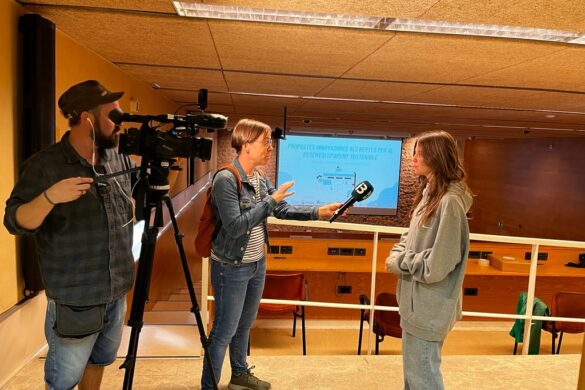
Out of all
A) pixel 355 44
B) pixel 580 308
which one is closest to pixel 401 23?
pixel 355 44

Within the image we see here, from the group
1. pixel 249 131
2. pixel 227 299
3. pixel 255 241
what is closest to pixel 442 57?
pixel 249 131

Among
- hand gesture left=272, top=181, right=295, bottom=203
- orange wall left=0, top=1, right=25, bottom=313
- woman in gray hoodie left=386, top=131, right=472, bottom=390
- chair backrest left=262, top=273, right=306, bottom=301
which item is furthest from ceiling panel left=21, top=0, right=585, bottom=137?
chair backrest left=262, top=273, right=306, bottom=301

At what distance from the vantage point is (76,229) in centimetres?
120

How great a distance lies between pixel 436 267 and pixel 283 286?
210 cm

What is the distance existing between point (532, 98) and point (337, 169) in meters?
4.66

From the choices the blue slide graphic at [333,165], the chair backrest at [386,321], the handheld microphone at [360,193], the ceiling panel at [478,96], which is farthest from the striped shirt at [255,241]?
the blue slide graphic at [333,165]

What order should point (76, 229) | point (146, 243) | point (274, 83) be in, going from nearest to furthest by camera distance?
point (76, 229) → point (146, 243) → point (274, 83)

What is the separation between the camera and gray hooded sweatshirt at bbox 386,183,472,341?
54.7 inches

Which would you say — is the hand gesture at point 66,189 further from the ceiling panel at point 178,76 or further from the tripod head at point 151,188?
the ceiling panel at point 178,76

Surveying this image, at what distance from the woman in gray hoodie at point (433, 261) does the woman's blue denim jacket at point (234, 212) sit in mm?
471

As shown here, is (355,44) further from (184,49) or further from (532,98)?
(532,98)

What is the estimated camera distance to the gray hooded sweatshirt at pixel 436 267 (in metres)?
1.39

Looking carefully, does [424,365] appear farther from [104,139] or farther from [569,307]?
[569,307]

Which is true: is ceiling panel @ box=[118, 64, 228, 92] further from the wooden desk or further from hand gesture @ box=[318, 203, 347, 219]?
the wooden desk
